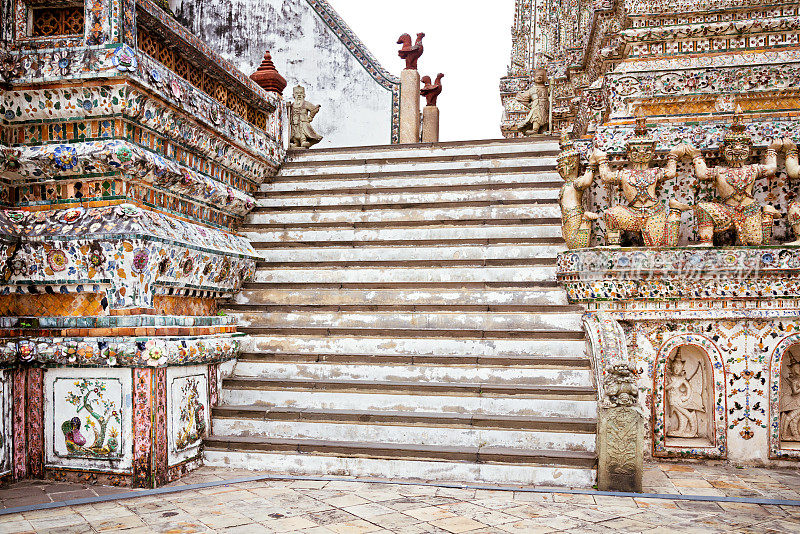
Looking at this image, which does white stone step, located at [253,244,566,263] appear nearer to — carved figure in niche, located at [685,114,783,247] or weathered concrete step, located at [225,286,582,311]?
weathered concrete step, located at [225,286,582,311]

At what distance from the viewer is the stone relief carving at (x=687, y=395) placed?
4.74m

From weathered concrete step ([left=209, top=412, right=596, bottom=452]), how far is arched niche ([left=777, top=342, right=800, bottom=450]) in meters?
1.55

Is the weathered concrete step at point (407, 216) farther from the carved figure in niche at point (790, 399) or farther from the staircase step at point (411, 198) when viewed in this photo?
the carved figure in niche at point (790, 399)

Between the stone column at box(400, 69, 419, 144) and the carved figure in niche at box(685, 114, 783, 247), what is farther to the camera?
the stone column at box(400, 69, 419, 144)

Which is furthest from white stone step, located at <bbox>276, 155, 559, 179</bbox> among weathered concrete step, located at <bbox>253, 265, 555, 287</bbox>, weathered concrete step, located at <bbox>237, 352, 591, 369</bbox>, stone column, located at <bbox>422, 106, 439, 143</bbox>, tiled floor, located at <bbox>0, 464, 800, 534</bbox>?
stone column, located at <bbox>422, 106, 439, 143</bbox>

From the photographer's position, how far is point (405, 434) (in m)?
4.36

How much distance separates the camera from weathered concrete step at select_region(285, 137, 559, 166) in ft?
23.5

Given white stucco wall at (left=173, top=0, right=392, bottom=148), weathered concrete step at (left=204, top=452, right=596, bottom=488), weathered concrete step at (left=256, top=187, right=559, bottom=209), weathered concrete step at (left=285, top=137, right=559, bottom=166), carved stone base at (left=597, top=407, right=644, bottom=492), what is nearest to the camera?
carved stone base at (left=597, top=407, right=644, bottom=492)

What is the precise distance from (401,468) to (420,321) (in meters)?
1.30

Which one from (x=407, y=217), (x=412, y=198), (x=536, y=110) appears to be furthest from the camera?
(x=536, y=110)

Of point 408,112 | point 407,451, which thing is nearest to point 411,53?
point 408,112

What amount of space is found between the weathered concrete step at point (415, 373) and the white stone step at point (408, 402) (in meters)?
0.16

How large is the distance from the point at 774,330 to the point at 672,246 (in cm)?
88

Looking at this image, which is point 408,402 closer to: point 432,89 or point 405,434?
point 405,434
